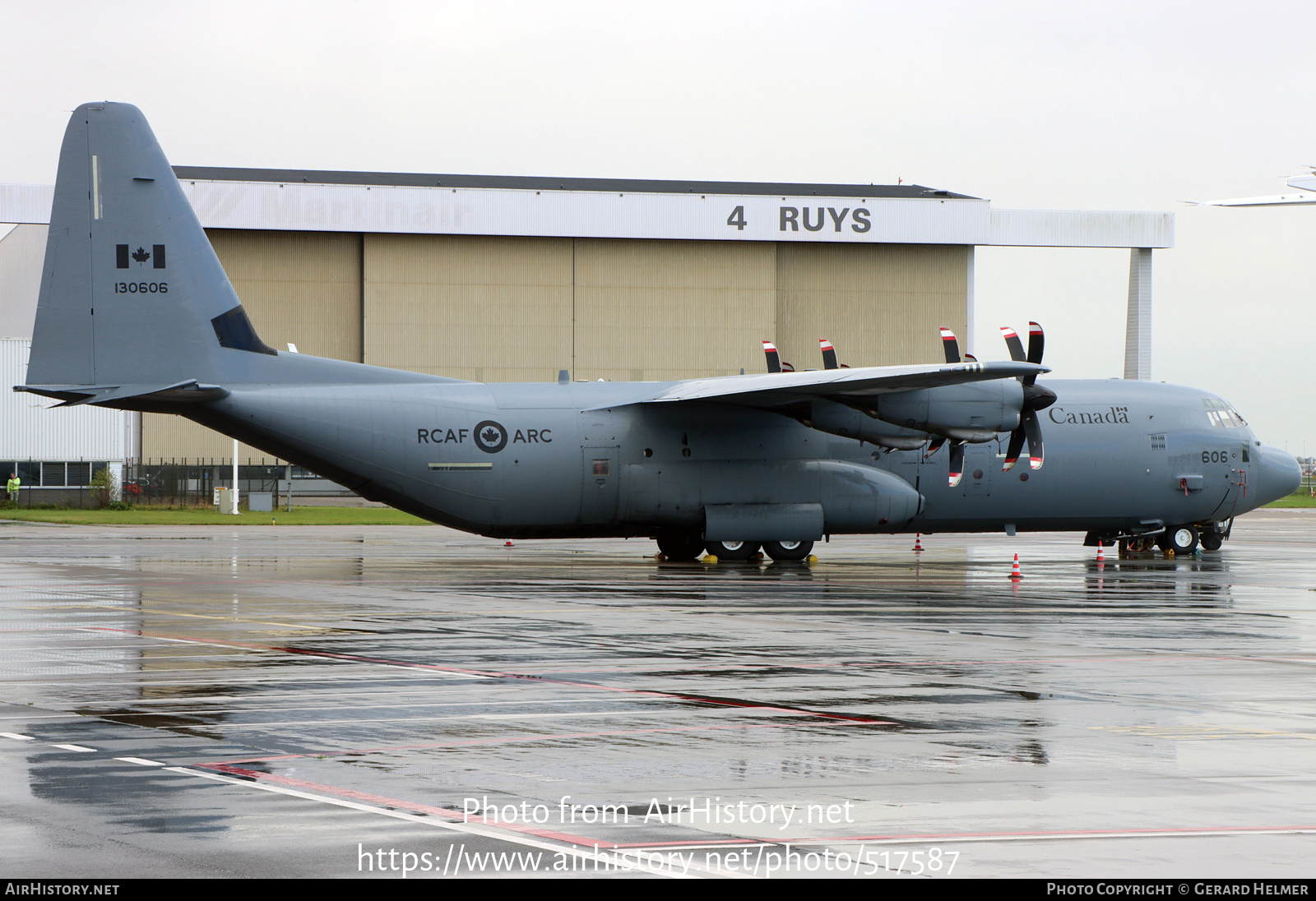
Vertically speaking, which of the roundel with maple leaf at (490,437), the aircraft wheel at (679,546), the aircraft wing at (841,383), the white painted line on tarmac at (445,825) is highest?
the aircraft wing at (841,383)

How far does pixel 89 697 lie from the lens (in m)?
11.9

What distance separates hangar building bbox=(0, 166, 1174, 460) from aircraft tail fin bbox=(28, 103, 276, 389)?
44.4 metres

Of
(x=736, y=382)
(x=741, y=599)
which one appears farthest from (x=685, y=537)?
(x=741, y=599)

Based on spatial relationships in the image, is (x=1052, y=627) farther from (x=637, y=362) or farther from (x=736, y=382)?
(x=637, y=362)

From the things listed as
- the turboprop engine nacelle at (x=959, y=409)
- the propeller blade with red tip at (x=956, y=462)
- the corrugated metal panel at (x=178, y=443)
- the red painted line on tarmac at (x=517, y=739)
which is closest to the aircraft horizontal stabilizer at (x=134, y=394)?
the turboprop engine nacelle at (x=959, y=409)

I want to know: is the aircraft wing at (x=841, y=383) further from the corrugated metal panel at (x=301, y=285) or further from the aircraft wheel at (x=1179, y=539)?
the corrugated metal panel at (x=301, y=285)

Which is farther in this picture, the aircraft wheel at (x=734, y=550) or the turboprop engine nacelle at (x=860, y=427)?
the aircraft wheel at (x=734, y=550)

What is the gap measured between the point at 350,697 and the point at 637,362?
6310 cm

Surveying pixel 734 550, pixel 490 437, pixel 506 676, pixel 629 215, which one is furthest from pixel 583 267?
pixel 506 676

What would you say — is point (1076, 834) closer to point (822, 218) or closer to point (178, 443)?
point (178, 443)

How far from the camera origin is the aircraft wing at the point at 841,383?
83.4 ft

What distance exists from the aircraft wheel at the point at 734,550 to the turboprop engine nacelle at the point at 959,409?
4288 millimetres

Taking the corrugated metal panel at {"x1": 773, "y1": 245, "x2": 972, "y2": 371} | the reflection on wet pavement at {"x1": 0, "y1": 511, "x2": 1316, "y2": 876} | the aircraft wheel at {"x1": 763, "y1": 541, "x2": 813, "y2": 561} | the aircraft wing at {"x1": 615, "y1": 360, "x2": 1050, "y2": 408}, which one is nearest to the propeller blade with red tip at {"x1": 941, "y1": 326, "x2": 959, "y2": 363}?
the aircraft wing at {"x1": 615, "y1": 360, "x2": 1050, "y2": 408}

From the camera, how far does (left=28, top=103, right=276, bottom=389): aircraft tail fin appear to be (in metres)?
26.3
